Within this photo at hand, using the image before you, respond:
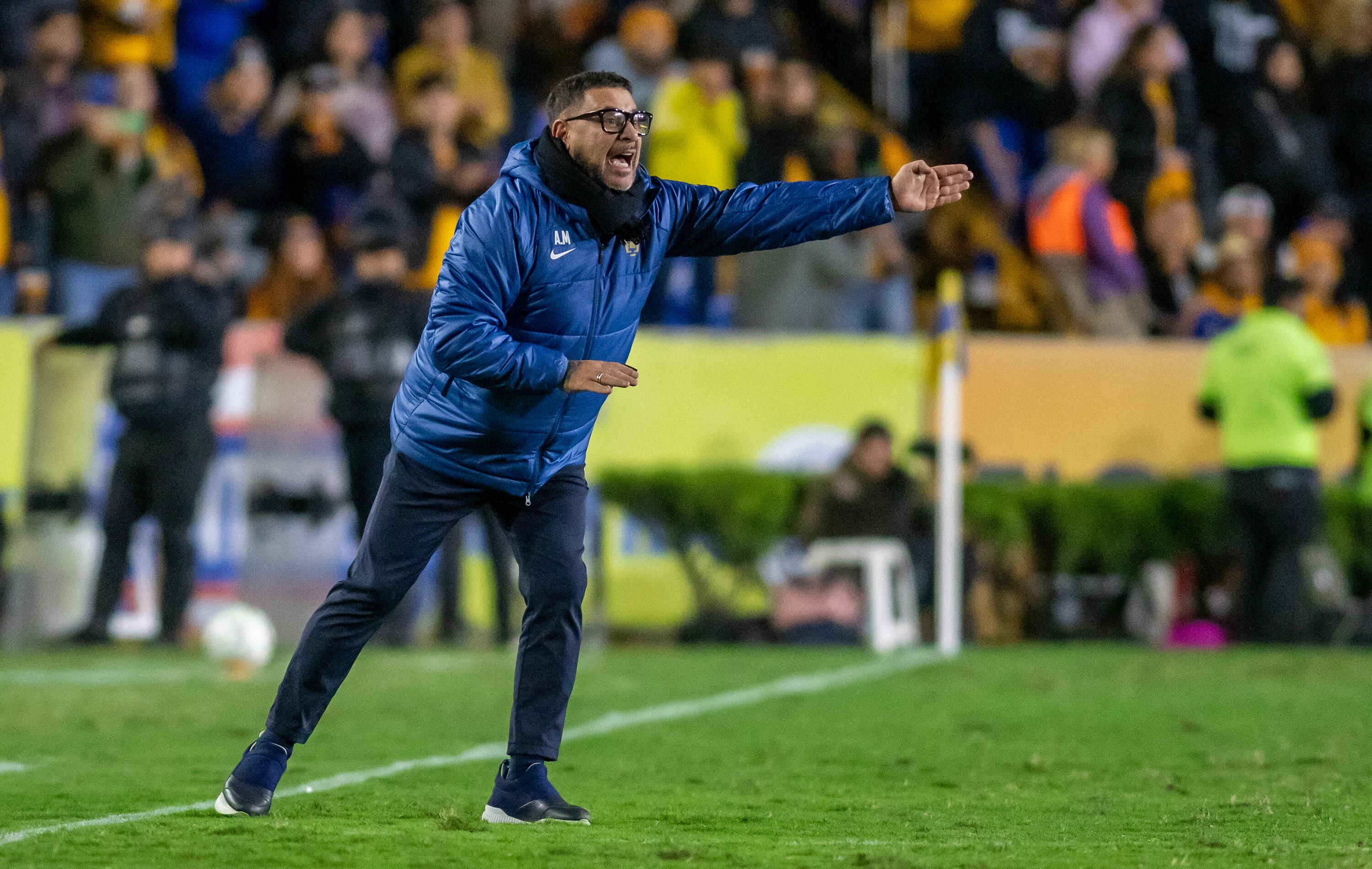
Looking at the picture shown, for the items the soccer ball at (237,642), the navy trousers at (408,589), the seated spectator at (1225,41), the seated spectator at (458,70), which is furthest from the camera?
the seated spectator at (1225,41)

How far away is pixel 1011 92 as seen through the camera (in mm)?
17547

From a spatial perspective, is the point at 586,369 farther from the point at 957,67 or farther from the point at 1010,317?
the point at 957,67

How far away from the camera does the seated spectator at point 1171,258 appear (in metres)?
16.2

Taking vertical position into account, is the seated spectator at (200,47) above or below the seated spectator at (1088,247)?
above

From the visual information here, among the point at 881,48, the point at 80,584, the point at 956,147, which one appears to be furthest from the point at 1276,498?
the point at 80,584

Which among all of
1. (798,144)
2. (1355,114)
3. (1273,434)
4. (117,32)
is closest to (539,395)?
(1273,434)

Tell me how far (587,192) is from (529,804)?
64.3 inches

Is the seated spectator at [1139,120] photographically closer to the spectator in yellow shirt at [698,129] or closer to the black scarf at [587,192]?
the spectator in yellow shirt at [698,129]

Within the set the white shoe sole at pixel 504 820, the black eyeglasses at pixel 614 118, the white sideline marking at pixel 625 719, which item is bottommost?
the white sideline marking at pixel 625 719

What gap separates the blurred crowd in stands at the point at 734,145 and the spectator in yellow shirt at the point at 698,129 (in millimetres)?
22

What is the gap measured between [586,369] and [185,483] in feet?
29.1

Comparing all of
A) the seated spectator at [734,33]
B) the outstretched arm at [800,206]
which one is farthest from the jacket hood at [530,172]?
the seated spectator at [734,33]

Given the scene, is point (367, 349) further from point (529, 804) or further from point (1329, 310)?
point (529, 804)

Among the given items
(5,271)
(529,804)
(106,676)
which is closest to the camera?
(529,804)
